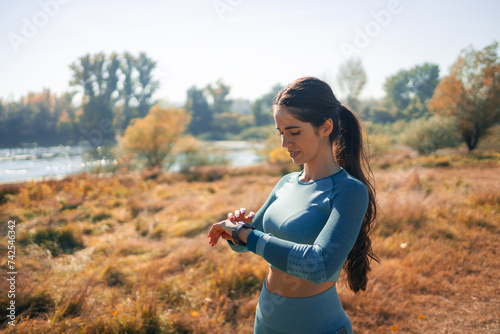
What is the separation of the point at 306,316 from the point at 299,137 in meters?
0.87

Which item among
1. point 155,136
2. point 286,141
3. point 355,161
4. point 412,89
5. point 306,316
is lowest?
point 306,316

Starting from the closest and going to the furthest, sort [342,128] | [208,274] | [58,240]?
[342,128] → [208,274] → [58,240]

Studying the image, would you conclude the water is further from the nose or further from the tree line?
the nose

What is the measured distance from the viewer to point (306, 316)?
4.50ft

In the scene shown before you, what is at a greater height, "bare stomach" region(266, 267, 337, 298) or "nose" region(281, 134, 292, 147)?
"nose" region(281, 134, 292, 147)

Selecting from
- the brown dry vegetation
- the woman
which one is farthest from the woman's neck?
the brown dry vegetation

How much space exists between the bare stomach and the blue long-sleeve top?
150mm

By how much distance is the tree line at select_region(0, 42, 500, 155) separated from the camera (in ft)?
65.4

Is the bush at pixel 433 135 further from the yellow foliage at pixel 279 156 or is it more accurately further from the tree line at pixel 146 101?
the yellow foliage at pixel 279 156

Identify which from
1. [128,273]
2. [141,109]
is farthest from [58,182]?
[141,109]

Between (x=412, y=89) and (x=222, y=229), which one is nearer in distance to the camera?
(x=222, y=229)

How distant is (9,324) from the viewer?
105 inches

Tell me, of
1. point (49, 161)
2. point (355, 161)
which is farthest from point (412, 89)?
point (49, 161)

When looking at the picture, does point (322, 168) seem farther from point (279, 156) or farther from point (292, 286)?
point (279, 156)
